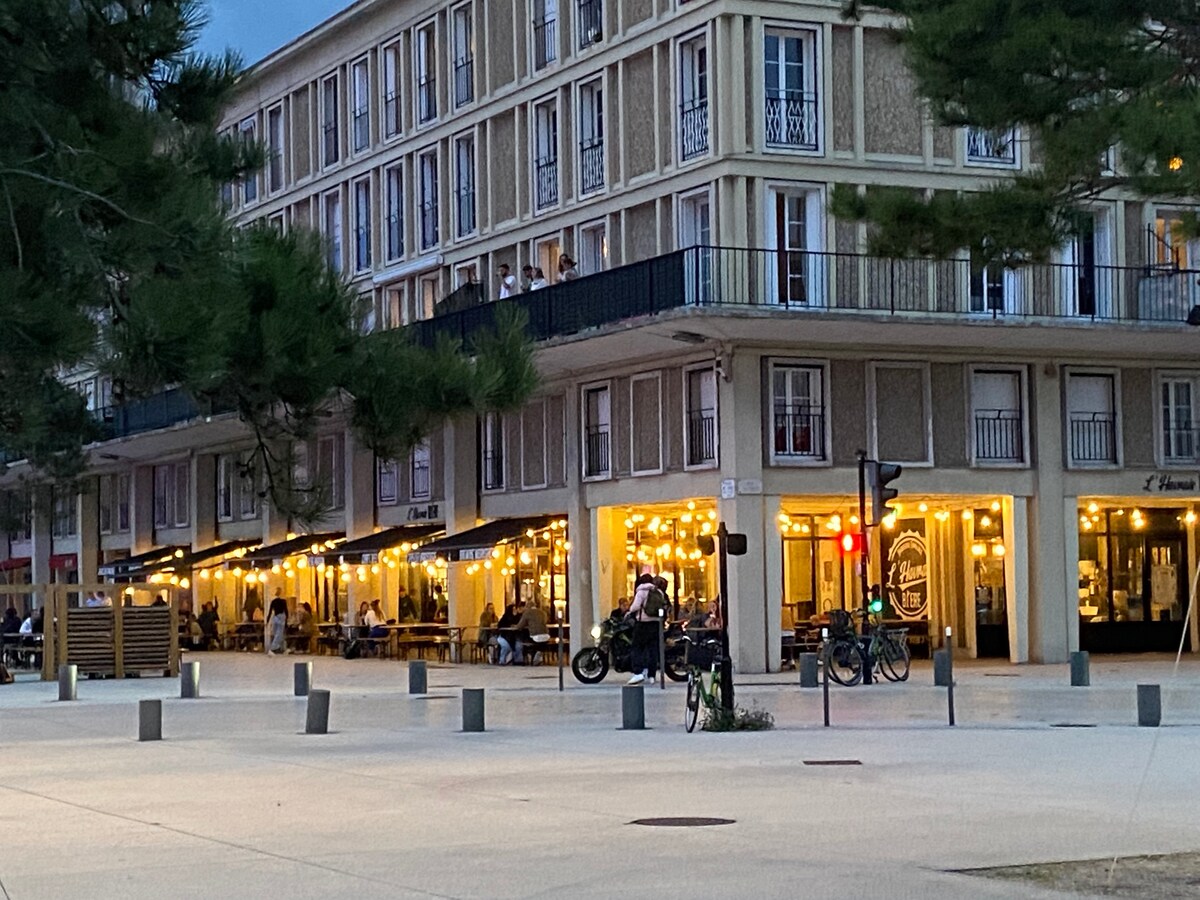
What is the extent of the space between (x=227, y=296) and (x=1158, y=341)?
3120 centimetres

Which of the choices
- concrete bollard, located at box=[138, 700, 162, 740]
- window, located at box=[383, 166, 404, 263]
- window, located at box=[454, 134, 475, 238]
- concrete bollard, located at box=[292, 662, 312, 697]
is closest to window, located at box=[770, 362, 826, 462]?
concrete bollard, located at box=[292, 662, 312, 697]

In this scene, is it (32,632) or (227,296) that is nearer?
(227,296)

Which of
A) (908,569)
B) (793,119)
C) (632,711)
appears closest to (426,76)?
(793,119)

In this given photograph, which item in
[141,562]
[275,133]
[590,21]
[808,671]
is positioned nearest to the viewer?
[808,671]

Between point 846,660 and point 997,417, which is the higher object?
point 997,417

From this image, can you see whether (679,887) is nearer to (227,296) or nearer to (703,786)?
(227,296)

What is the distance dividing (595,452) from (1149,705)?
68.4 ft

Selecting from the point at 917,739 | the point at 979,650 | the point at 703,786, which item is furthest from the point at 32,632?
the point at 703,786

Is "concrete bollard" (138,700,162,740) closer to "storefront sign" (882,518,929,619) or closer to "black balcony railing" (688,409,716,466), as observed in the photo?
"black balcony railing" (688,409,716,466)

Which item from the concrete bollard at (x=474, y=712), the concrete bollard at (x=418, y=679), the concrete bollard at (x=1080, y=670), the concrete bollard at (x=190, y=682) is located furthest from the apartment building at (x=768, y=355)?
the concrete bollard at (x=474, y=712)

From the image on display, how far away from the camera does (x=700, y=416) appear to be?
40094mm

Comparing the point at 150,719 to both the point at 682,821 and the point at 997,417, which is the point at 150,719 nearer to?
the point at 682,821

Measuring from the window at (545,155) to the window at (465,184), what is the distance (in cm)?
296

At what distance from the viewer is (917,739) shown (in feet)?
74.1
